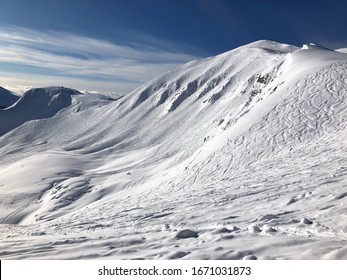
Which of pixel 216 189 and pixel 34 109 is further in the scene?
pixel 34 109

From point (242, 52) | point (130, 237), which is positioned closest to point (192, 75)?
point (242, 52)

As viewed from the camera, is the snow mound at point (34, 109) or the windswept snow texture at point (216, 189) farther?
the snow mound at point (34, 109)

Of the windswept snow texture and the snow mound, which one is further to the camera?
the snow mound

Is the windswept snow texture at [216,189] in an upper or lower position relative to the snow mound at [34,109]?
lower

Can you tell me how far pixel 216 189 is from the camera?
45.4 feet

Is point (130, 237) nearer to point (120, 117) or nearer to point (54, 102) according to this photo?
point (120, 117)

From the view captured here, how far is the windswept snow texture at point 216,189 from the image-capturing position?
681 centimetres

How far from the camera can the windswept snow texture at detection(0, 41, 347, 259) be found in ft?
22.4

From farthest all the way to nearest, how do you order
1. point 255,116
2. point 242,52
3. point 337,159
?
point 242,52
point 255,116
point 337,159

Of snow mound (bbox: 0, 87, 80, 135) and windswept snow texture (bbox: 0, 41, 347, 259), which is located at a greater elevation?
snow mound (bbox: 0, 87, 80, 135)

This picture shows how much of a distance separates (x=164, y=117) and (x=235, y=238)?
65758 mm

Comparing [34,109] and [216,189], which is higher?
[34,109]
